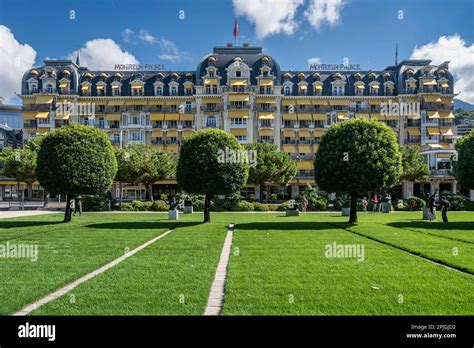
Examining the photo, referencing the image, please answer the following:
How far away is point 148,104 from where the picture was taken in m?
69.1

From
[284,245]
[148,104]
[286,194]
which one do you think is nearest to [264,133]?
[286,194]

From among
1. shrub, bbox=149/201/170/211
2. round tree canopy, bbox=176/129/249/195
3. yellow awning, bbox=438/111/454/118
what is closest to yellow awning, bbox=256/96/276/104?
yellow awning, bbox=438/111/454/118

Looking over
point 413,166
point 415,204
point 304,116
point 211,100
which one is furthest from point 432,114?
point 211,100

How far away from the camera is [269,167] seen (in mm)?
52406

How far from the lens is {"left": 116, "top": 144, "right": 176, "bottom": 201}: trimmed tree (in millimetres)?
47906

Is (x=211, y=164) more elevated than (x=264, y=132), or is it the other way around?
(x=264, y=132)

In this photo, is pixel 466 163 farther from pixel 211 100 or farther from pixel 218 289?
pixel 211 100

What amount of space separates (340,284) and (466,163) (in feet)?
71.8

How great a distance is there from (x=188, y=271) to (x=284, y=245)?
6.38 m

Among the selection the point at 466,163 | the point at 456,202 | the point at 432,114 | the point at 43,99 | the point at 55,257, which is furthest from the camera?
the point at 43,99

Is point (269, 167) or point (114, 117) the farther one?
point (114, 117)

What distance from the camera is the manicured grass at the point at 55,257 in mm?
9250

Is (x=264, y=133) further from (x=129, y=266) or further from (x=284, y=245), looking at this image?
(x=129, y=266)

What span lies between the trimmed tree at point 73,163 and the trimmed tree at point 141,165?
20277 millimetres
